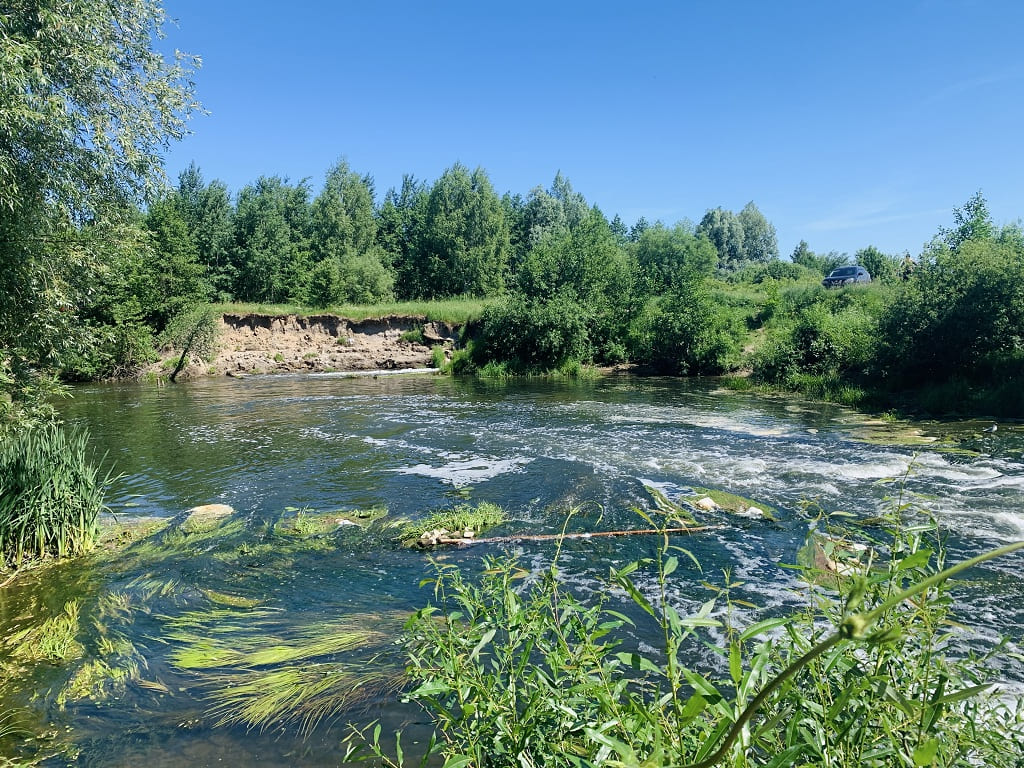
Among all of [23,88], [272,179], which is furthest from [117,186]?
[272,179]

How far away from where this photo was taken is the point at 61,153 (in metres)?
9.01

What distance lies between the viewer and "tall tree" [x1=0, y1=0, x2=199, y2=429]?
26.3ft

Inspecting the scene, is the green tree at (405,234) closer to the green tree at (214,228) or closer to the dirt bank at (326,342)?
the green tree at (214,228)

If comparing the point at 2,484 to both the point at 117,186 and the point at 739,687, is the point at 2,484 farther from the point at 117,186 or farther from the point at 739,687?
the point at 739,687

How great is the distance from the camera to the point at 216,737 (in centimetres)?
466

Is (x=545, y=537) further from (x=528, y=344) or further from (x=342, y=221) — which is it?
(x=342, y=221)

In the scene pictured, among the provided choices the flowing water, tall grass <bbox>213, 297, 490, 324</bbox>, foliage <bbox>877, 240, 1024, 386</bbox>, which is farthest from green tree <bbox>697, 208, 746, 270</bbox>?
the flowing water

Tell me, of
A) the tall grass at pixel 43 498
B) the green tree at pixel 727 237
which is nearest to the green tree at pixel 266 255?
the tall grass at pixel 43 498

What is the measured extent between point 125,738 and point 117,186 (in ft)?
28.8

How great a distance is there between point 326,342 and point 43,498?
34.6 meters

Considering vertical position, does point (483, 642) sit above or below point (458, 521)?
above

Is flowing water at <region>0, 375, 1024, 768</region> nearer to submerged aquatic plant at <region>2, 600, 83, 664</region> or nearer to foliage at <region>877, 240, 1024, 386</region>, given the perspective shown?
submerged aquatic plant at <region>2, 600, 83, 664</region>

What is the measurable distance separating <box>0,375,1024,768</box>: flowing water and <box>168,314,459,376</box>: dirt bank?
1750 centimetres

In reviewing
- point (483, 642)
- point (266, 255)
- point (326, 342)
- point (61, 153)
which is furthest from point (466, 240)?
point (483, 642)
